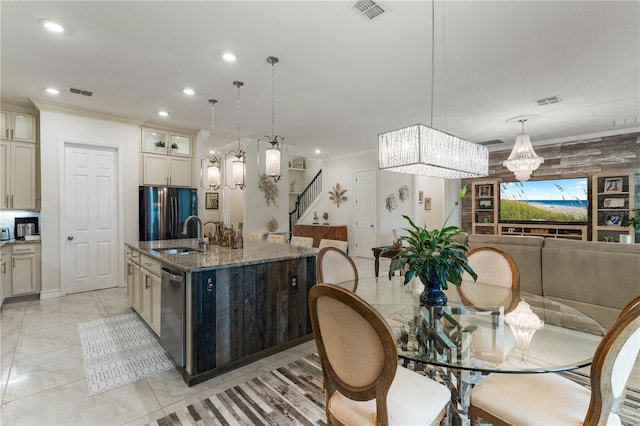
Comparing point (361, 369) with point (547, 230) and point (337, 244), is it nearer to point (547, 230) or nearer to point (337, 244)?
point (337, 244)

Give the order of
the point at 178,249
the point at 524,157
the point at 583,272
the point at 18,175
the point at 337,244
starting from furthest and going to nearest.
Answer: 1. the point at 524,157
2. the point at 18,175
3. the point at 337,244
4. the point at 178,249
5. the point at 583,272

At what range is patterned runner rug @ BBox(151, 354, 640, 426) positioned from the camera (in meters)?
1.83

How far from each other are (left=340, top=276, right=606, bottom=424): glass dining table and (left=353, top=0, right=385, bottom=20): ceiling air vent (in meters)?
2.20

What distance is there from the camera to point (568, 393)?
1354 millimetres

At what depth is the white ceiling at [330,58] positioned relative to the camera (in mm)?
2291

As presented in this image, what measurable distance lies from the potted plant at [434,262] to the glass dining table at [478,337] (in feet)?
0.56

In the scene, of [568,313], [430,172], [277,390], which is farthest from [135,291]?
[568,313]

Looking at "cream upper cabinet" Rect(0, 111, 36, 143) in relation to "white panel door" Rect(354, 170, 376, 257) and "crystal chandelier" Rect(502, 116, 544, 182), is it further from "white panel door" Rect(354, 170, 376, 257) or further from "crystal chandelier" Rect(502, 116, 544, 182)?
"crystal chandelier" Rect(502, 116, 544, 182)

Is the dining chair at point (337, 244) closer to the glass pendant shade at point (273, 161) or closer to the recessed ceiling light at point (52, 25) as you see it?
the glass pendant shade at point (273, 161)

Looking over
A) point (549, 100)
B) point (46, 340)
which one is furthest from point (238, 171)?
point (549, 100)

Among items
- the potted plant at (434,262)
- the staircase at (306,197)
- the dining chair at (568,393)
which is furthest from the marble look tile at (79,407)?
the staircase at (306,197)

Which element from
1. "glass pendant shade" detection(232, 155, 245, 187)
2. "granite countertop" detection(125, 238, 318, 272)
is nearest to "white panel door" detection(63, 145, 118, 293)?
"granite countertop" detection(125, 238, 318, 272)

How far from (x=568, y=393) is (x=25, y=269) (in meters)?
5.97

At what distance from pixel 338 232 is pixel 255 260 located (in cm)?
578
